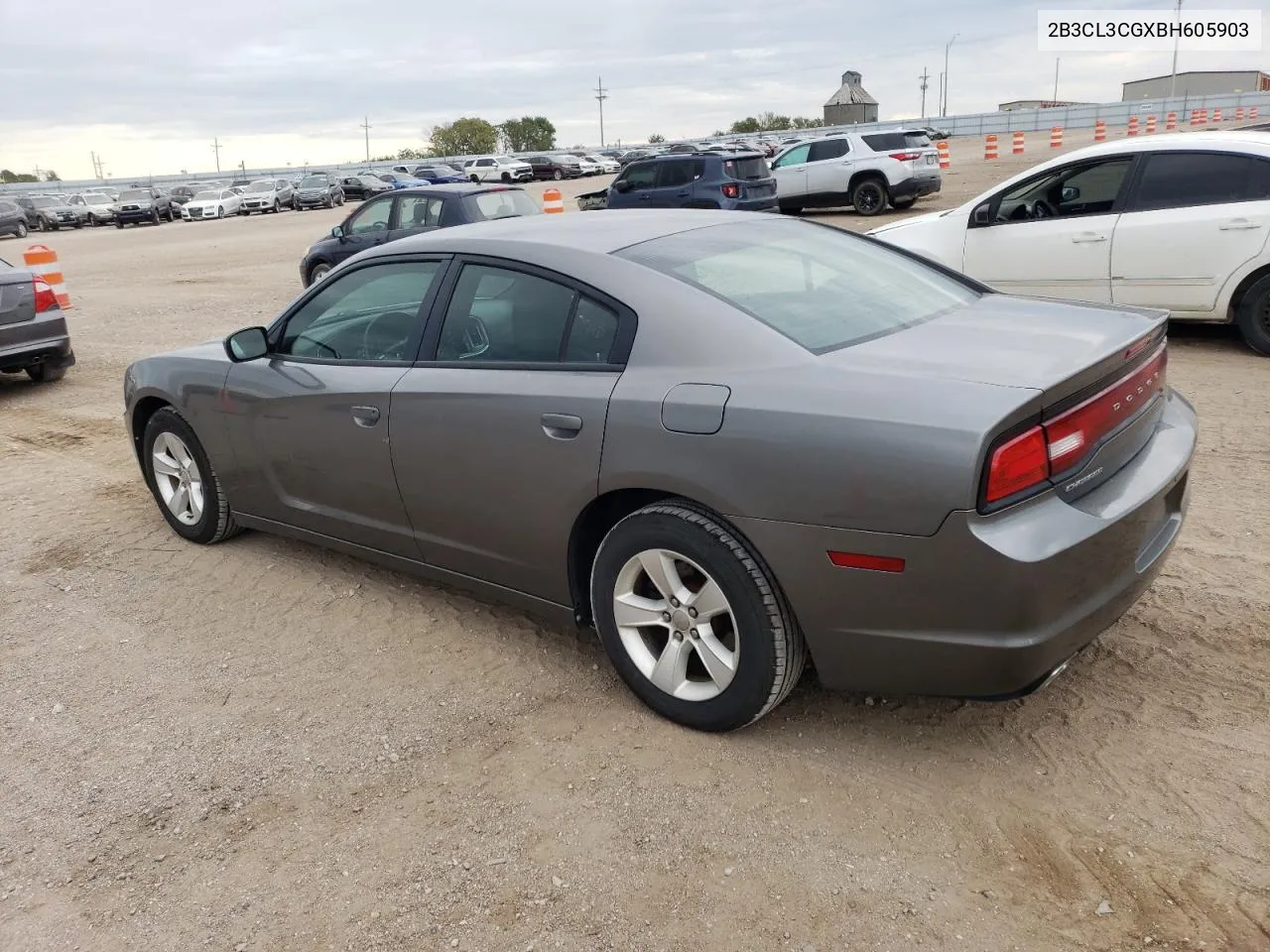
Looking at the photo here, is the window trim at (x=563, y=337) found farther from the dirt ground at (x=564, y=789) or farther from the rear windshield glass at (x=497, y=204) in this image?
the rear windshield glass at (x=497, y=204)

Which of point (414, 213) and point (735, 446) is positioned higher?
point (414, 213)

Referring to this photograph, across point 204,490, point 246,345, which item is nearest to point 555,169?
point 204,490

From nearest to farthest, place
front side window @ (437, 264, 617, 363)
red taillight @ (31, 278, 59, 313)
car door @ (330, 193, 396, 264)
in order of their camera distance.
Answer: front side window @ (437, 264, 617, 363), red taillight @ (31, 278, 59, 313), car door @ (330, 193, 396, 264)

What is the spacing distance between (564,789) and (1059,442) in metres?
1.70

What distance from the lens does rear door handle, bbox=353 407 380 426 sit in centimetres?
A: 387

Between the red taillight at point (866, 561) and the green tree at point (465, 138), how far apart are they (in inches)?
4081

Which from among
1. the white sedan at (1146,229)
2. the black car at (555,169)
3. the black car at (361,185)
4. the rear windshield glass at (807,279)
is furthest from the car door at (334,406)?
the black car at (555,169)

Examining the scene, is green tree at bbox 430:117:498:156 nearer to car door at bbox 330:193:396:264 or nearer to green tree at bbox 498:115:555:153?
green tree at bbox 498:115:555:153

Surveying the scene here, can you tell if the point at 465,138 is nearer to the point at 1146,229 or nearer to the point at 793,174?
the point at 793,174

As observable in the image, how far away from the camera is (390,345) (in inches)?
157

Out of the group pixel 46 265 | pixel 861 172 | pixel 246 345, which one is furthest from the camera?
pixel 861 172

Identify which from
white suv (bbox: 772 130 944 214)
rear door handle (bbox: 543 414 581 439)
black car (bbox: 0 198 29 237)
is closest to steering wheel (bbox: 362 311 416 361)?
rear door handle (bbox: 543 414 581 439)

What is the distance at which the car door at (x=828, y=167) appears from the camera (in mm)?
20781

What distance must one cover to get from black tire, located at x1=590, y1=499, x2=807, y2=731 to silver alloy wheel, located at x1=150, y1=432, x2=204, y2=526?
269 cm
